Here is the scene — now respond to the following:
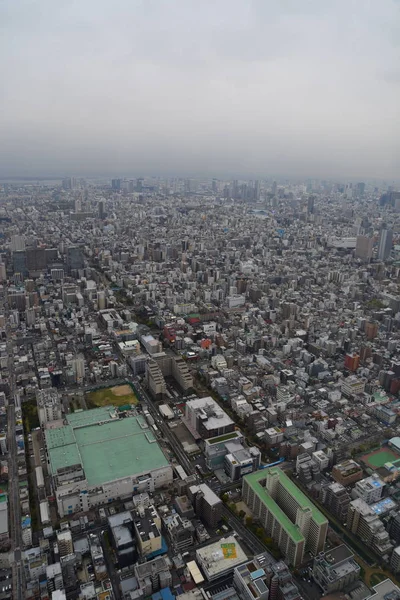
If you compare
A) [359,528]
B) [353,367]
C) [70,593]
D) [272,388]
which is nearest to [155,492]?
[70,593]

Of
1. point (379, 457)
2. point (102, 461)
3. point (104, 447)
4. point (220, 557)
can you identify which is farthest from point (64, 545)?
point (379, 457)

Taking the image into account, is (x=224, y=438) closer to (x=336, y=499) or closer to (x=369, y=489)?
(x=336, y=499)

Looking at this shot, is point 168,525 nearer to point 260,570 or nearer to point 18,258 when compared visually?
point 260,570

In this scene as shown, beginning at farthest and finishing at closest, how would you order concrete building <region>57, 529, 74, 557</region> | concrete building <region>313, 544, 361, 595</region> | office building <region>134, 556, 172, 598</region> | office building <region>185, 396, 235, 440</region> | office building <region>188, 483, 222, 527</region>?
1. office building <region>185, 396, 235, 440</region>
2. office building <region>188, 483, 222, 527</region>
3. concrete building <region>57, 529, 74, 557</region>
4. concrete building <region>313, 544, 361, 595</region>
5. office building <region>134, 556, 172, 598</region>

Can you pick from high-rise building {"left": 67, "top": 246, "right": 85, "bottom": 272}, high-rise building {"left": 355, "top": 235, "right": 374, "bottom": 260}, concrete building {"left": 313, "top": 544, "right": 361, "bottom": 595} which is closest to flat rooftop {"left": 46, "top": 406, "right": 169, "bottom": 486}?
concrete building {"left": 313, "top": 544, "right": 361, "bottom": 595}

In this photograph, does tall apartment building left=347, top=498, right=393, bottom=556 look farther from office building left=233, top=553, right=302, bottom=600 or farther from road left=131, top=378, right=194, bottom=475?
road left=131, top=378, right=194, bottom=475
